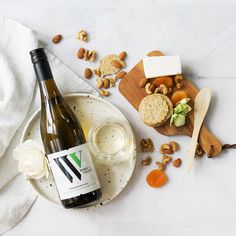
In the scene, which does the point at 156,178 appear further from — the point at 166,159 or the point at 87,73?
the point at 87,73

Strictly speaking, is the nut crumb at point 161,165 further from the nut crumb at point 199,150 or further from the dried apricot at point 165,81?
the dried apricot at point 165,81

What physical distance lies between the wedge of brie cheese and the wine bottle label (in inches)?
10.4

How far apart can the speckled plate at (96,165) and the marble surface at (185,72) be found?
1.6 inches

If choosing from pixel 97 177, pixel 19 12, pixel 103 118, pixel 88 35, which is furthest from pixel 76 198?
pixel 19 12

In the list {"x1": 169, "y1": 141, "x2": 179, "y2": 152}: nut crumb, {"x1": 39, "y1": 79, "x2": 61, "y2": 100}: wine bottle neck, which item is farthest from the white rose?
{"x1": 169, "y1": 141, "x2": 179, "y2": 152}: nut crumb

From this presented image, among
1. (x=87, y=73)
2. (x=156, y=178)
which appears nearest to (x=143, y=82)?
(x=87, y=73)

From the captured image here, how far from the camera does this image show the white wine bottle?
1.09m

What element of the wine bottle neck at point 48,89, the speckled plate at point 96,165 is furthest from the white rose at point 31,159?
the wine bottle neck at point 48,89

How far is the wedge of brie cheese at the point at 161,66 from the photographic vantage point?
1157 mm

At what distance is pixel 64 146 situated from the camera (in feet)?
3.70

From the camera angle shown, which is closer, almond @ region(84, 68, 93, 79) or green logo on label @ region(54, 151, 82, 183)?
green logo on label @ region(54, 151, 82, 183)

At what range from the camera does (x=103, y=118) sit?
3.91 feet

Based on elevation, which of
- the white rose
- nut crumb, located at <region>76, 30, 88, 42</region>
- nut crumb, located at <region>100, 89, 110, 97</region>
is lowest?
the white rose

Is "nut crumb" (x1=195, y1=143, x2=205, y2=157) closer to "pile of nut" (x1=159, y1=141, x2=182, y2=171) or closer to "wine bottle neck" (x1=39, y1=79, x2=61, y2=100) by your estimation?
Answer: "pile of nut" (x1=159, y1=141, x2=182, y2=171)
